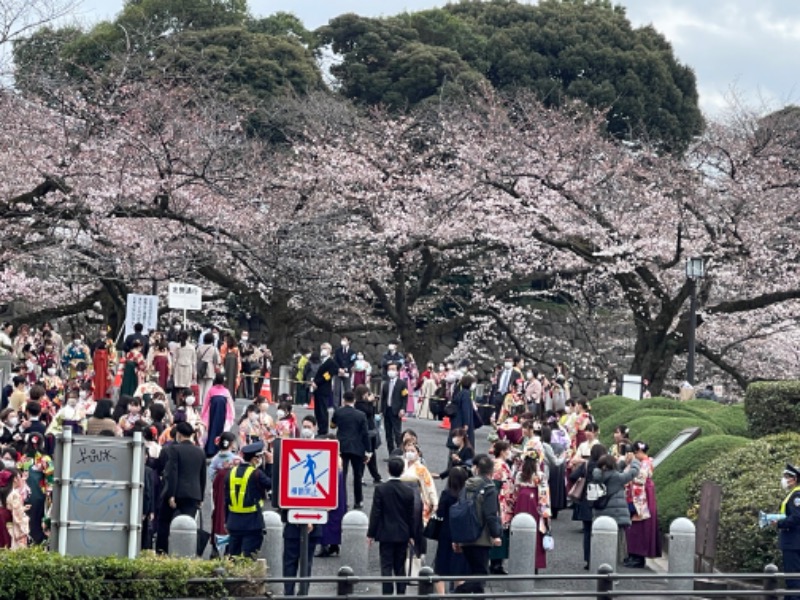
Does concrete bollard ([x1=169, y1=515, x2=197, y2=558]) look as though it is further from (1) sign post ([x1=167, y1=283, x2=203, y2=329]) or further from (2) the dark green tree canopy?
(2) the dark green tree canopy

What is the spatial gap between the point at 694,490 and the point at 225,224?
1560 centimetres

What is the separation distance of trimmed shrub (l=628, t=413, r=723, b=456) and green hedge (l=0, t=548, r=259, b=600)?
35.2ft

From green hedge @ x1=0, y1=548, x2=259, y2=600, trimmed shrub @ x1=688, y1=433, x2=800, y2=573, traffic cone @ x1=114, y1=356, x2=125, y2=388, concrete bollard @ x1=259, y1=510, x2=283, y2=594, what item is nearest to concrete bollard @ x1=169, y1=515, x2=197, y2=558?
concrete bollard @ x1=259, y1=510, x2=283, y2=594

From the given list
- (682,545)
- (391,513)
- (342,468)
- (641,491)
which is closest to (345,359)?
(342,468)

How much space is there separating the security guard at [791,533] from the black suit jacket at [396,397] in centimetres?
974

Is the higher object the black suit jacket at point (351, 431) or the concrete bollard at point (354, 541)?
the black suit jacket at point (351, 431)

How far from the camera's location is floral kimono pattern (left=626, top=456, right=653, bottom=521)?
56.6 ft

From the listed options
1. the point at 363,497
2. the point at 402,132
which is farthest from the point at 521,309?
the point at 363,497

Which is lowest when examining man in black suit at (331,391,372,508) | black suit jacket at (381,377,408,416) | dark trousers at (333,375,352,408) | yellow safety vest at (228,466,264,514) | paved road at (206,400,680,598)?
paved road at (206,400,680,598)

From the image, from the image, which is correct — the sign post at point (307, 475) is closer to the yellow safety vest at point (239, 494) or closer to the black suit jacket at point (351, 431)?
the yellow safety vest at point (239, 494)

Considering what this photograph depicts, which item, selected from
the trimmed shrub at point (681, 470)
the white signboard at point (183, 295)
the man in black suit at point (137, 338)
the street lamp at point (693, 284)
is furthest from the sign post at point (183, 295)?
the trimmed shrub at point (681, 470)

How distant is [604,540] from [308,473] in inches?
155

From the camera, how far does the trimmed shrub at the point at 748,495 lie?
15648 millimetres

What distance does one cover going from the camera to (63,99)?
2569 centimetres
